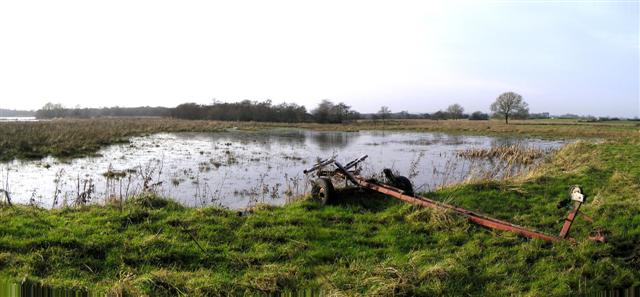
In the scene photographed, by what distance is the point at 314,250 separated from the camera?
20.0ft

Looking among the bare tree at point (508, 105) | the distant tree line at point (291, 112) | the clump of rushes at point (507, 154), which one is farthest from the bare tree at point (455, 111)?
the clump of rushes at point (507, 154)

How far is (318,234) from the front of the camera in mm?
6801

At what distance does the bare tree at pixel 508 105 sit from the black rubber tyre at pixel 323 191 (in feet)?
279

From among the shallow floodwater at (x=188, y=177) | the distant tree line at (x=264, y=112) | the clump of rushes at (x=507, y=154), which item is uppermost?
the distant tree line at (x=264, y=112)

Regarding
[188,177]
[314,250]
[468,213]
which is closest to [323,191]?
[314,250]

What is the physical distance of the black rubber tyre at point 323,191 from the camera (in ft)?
28.5

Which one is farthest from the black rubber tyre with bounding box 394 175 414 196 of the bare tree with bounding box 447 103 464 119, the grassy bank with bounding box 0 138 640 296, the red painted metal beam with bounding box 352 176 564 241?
the bare tree with bounding box 447 103 464 119

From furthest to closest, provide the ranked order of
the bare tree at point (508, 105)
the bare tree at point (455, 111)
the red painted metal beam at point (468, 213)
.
Answer: the bare tree at point (455, 111), the bare tree at point (508, 105), the red painted metal beam at point (468, 213)

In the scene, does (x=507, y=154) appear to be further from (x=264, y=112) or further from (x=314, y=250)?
(x=264, y=112)

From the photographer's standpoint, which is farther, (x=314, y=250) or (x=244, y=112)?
(x=244, y=112)

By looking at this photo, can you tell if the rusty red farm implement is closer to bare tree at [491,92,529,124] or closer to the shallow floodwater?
the shallow floodwater

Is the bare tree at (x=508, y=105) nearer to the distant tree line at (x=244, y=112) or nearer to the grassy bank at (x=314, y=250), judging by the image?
the distant tree line at (x=244, y=112)

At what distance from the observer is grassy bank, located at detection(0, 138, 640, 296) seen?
4.88 metres

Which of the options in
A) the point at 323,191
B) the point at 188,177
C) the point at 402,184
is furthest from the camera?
the point at 188,177
